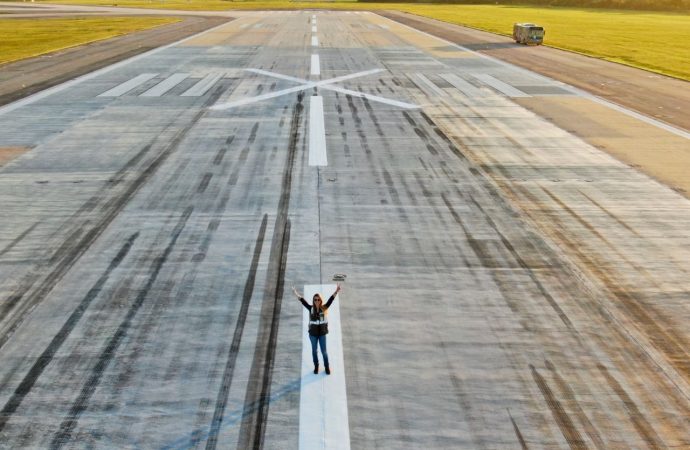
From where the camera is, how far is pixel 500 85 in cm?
3566

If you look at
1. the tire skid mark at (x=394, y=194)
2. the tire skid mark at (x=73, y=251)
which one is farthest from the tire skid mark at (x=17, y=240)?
the tire skid mark at (x=394, y=194)

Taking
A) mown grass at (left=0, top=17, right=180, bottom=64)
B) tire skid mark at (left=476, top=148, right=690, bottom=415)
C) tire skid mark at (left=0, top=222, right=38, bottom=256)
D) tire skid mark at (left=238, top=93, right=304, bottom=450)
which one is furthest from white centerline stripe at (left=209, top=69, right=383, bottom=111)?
Answer: mown grass at (left=0, top=17, right=180, bottom=64)

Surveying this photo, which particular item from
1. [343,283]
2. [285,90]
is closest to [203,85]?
[285,90]

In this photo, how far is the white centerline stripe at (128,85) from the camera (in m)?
31.8

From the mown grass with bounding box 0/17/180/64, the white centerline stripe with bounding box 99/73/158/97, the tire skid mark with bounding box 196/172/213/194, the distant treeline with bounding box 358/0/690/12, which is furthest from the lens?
the distant treeline with bounding box 358/0/690/12

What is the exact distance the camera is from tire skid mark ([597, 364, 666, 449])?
8383 mm

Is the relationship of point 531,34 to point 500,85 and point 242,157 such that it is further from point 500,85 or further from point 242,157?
point 242,157

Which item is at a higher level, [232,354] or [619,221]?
[619,221]

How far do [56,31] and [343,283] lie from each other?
→ 62920 millimetres

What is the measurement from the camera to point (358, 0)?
156125 millimetres

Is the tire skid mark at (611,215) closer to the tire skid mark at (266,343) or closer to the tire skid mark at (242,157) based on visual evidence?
the tire skid mark at (266,343)

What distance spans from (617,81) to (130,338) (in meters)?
35.6

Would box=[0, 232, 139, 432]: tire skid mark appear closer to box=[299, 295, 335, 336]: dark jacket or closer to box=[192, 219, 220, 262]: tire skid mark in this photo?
box=[192, 219, 220, 262]: tire skid mark

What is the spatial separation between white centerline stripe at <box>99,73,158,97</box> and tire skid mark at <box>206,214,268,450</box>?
21095 millimetres
